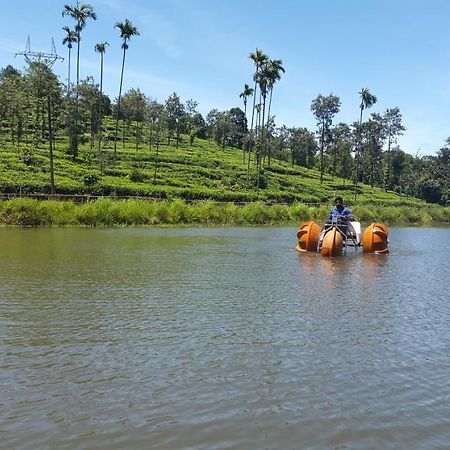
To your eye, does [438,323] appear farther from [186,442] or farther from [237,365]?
[186,442]

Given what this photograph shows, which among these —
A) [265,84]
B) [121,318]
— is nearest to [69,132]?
[265,84]

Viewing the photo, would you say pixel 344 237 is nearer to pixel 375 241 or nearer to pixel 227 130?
pixel 375 241

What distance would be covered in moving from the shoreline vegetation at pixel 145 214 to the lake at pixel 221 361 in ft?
67.7

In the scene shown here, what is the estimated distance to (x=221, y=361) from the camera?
27.1 ft

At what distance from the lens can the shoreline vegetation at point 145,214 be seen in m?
37.1

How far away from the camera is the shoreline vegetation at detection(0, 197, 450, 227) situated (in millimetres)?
37062

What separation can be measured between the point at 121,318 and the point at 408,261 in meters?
15.0

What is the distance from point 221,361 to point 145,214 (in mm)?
34131

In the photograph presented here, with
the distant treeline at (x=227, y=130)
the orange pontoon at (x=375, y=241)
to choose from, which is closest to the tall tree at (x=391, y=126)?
the distant treeline at (x=227, y=130)

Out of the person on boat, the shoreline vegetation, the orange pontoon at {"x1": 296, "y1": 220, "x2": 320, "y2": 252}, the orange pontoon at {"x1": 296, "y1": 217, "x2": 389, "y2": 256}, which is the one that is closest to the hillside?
the shoreline vegetation

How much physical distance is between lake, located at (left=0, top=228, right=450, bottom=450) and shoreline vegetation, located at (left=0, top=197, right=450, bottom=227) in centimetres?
2063

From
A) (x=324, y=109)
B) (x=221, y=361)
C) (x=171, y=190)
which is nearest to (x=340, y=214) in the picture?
(x=221, y=361)

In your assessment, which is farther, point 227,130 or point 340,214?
point 227,130

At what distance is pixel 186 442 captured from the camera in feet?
18.4
